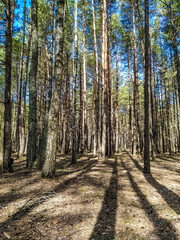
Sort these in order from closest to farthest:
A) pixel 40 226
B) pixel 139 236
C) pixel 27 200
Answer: pixel 139 236
pixel 40 226
pixel 27 200

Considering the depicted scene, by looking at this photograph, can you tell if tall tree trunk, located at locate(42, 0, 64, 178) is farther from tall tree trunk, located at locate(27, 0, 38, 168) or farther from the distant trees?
tall tree trunk, located at locate(27, 0, 38, 168)

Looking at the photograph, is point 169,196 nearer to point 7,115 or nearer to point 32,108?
point 32,108

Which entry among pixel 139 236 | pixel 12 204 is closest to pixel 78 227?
pixel 139 236

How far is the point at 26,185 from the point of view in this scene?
488 centimetres

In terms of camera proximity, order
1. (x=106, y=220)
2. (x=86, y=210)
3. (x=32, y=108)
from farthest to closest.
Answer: (x=32, y=108)
(x=86, y=210)
(x=106, y=220)

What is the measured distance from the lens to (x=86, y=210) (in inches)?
136

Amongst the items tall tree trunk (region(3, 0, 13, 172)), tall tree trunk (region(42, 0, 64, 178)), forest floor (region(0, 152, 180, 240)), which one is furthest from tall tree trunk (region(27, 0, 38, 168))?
tall tree trunk (region(42, 0, 64, 178))

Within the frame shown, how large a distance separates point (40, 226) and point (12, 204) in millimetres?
1283

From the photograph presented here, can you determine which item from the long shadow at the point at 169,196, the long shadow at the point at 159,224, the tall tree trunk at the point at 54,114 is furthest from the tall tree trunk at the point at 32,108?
the long shadow at the point at 169,196

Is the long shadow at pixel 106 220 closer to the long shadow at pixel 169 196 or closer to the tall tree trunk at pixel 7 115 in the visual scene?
the long shadow at pixel 169 196

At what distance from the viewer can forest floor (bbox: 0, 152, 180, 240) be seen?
2684 millimetres

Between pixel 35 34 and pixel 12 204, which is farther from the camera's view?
pixel 35 34

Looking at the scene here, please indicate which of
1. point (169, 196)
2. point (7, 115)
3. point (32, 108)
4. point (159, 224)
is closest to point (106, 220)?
point (159, 224)

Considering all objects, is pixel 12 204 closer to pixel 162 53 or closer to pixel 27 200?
pixel 27 200
